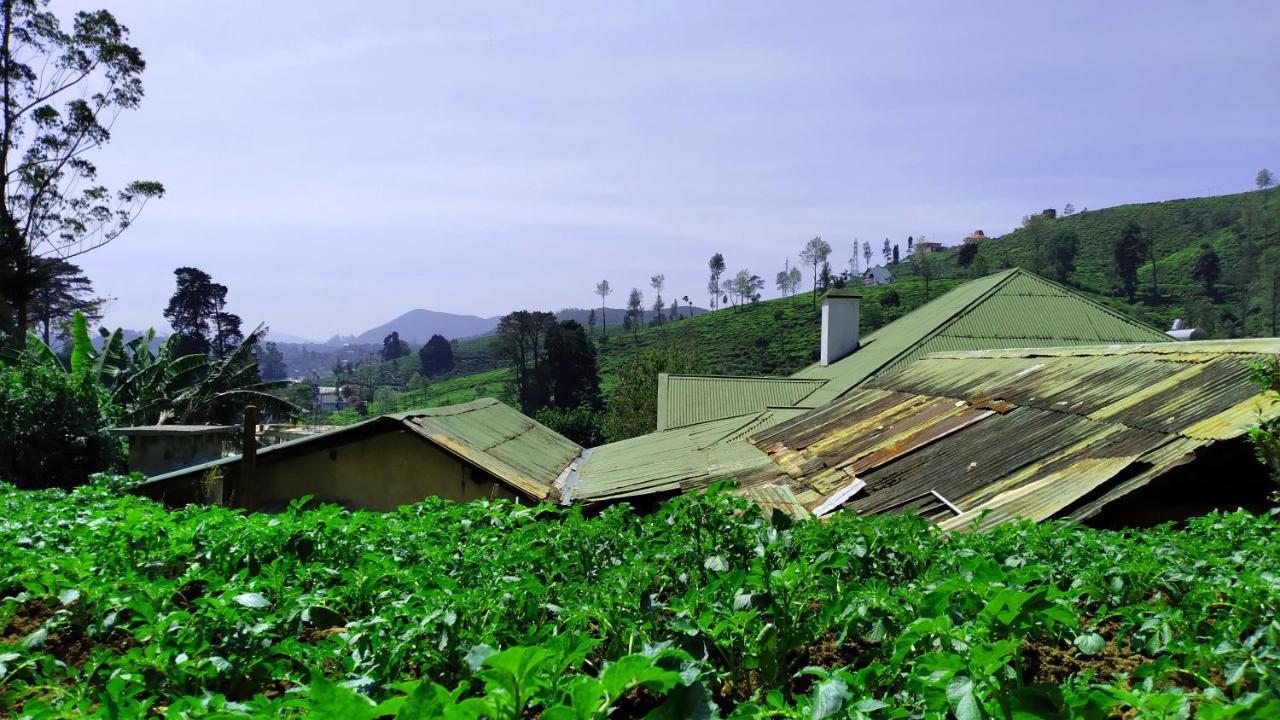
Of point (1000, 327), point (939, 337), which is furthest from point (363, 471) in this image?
point (1000, 327)

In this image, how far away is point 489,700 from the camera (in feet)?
5.06

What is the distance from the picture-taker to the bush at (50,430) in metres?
13.1

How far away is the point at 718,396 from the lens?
2197cm

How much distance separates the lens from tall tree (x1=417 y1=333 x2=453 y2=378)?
13200cm

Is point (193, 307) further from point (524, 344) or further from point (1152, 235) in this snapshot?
point (1152, 235)

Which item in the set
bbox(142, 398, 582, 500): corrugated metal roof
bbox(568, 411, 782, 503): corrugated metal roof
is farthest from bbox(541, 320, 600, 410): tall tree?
bbox(142, 398, 582, 500): corrugated metal roof

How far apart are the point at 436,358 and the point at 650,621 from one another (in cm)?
13530

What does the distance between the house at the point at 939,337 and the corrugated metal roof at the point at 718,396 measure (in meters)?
0.03

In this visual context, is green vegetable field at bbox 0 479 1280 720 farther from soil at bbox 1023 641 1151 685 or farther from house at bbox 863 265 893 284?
house at bbox 863 265 893 284

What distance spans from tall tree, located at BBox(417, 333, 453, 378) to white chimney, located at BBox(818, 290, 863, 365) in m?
114

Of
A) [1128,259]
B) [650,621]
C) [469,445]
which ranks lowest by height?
[469,445]

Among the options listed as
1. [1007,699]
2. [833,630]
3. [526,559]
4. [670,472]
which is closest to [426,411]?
[670,472]

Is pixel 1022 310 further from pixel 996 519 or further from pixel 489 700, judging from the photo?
pixel 489 700

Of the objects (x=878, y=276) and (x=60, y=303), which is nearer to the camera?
(x=60, y=303)
